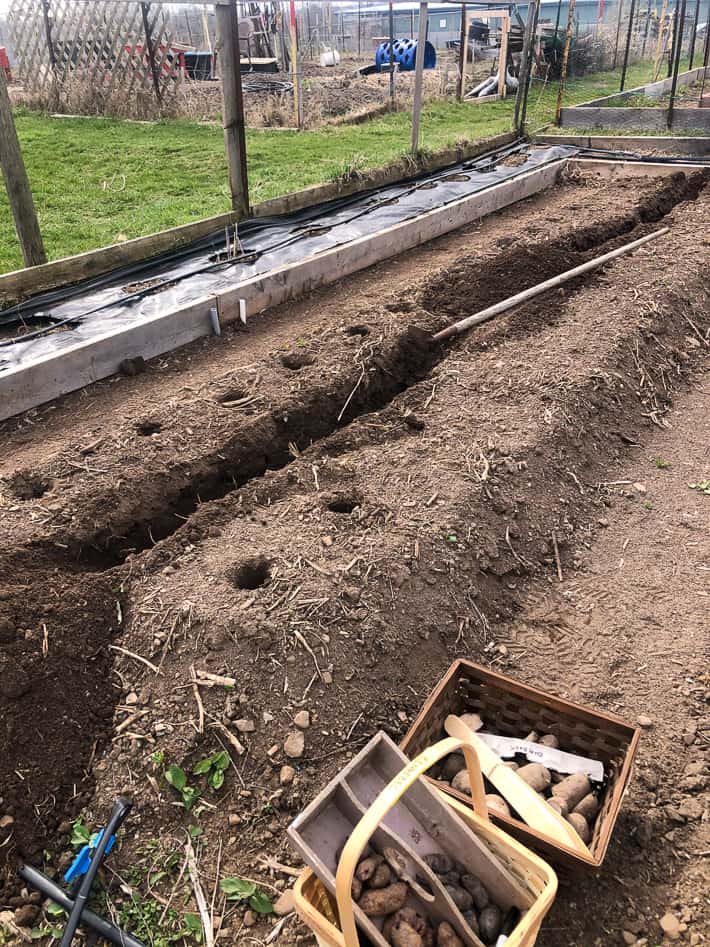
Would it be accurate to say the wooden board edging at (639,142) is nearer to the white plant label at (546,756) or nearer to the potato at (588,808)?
the white plant label at (546,756)

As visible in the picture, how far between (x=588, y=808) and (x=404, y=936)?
0.92m

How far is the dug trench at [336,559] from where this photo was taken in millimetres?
2662

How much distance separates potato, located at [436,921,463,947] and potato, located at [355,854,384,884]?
220 mm

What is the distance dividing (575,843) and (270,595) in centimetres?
147

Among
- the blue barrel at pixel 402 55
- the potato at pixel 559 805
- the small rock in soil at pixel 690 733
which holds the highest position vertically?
the blue barrel at pixel 402 55

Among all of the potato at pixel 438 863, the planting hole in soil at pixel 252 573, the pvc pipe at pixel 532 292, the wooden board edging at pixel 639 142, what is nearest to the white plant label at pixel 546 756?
the potato at pixel 438 863

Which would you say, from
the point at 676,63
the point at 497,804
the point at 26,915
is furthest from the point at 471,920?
the point at 676,63

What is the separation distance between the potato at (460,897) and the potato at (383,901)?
0.16 metres

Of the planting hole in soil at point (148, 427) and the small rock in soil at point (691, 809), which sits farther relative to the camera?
the planting hole in soil at point (148, 427)

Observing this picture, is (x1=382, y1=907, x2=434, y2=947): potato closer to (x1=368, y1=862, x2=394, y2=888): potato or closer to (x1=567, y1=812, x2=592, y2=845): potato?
(x1=368, y1=862, x2=394, y2=888): potato

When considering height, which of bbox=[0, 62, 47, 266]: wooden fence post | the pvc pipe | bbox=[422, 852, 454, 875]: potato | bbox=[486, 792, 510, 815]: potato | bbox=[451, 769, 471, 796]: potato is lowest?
bbox=[451, 769, 471, 796]: potato

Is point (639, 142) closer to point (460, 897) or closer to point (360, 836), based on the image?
point (460, 897)

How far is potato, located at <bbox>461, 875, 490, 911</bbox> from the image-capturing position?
196 centimetres

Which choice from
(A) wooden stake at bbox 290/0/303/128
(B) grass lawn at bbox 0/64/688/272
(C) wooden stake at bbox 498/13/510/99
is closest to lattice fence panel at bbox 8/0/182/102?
(B) grass lawn at bbox 0/64/688/272
